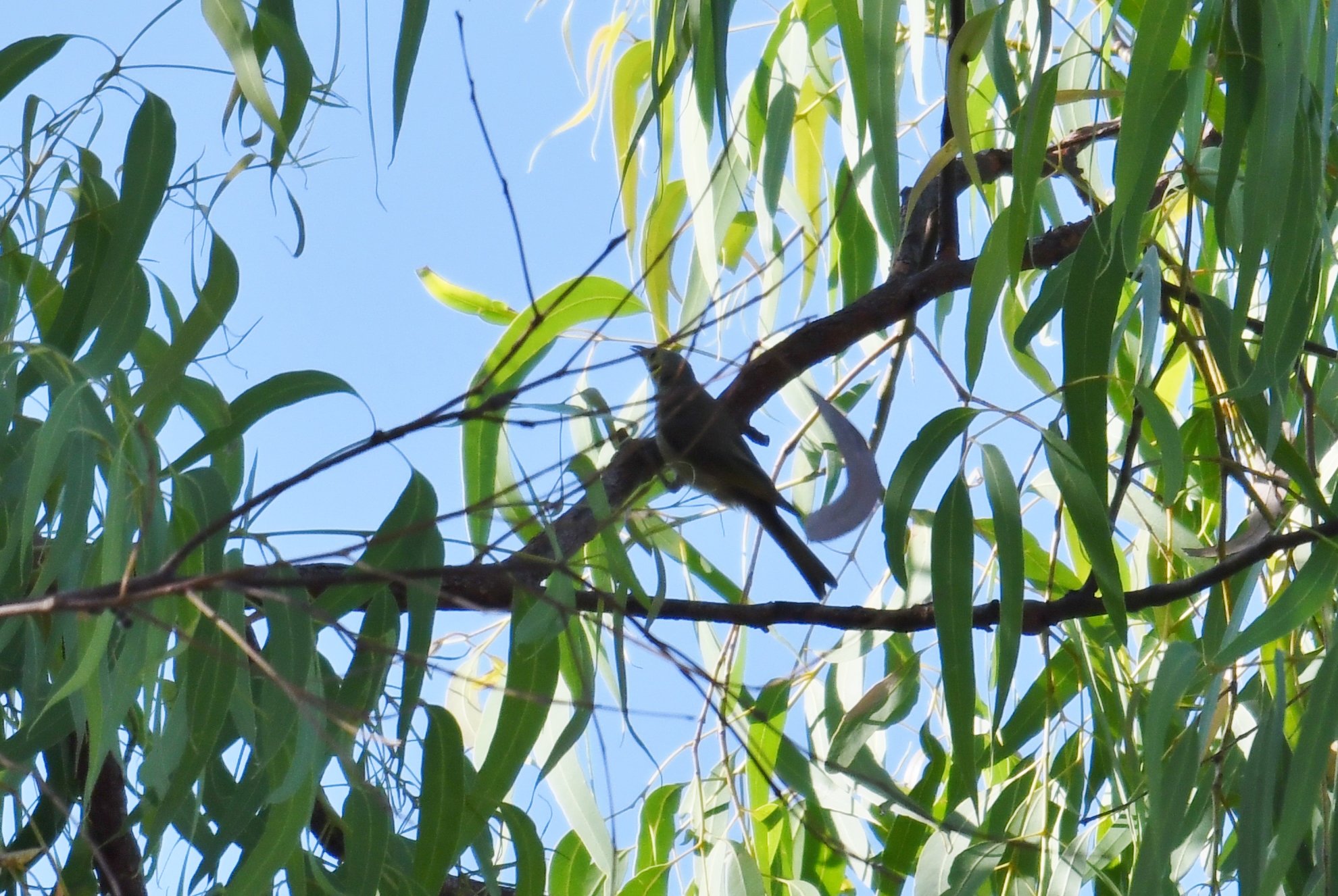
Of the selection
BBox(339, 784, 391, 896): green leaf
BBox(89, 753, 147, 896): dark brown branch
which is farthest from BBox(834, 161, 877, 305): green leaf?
BBox(89, 753, 147, 896): dark brown branch

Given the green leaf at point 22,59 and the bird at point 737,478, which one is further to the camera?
the bird at point 737,478

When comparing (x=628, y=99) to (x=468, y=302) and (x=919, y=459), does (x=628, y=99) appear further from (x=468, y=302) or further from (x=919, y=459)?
(x=919, y=459)

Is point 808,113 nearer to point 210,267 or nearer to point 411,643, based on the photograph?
point 210,267

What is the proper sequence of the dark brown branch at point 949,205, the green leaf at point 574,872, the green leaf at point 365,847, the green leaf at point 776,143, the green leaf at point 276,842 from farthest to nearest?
the green leaf at point 574,872 < the green leaf at point 776,143 < the dark brown branch at point 949,205 < the green leaf at point 365,847 < the green leaf at point 276,842

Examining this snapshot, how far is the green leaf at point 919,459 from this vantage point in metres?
1.33

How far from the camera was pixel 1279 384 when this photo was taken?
46.4 inches

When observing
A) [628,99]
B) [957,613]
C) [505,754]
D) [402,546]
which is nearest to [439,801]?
[505,754]

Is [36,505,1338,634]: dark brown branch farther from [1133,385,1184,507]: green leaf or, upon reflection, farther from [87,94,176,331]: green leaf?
[87,94,176,331]: green leaf

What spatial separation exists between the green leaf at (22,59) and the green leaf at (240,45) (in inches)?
7.1

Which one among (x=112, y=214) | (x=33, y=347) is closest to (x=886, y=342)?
(x=112, y=214)

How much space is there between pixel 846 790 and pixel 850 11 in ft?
3.33

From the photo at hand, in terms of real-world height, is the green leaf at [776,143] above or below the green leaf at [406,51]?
above

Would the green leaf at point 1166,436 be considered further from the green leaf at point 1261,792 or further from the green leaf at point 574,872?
the green leaf at point 574,872

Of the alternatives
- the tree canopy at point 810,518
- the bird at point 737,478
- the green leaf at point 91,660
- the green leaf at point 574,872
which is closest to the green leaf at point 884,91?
the tree canopy at point 810,518
